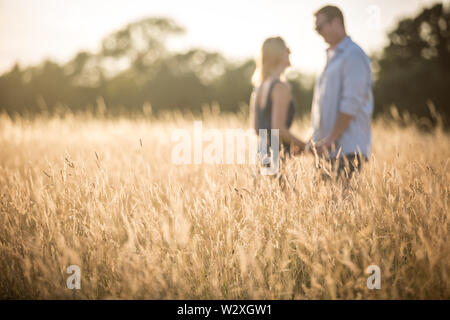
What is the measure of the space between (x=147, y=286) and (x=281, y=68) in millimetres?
1885

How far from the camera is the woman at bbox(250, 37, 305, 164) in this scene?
7.78ft

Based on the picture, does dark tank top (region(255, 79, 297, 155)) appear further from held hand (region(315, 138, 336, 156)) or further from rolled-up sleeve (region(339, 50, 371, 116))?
rolled-up sleeve (region(339, 50, 371, 116))

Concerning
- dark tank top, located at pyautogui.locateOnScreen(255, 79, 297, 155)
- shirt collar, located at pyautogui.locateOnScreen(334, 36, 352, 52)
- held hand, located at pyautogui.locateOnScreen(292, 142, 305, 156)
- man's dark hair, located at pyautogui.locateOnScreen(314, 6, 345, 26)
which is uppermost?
man's dark hair, located at pyautogui.locateOnScreen(314, 6, 345, 26)

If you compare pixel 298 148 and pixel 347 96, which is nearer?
pixel 347 96

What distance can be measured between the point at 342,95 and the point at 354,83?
127 millimetres

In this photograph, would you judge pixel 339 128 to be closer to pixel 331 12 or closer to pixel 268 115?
pixel 268 115

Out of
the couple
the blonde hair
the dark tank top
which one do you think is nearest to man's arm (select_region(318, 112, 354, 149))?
the couple

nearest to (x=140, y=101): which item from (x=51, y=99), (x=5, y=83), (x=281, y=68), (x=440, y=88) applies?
(x=51, y=99)

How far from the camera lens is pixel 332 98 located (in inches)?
92.2

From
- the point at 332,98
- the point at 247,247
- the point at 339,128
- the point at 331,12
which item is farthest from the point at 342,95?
the point at 247,247

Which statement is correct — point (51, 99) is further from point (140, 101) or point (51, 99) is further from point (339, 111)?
point (339, 111)

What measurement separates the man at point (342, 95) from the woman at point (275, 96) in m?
0.24

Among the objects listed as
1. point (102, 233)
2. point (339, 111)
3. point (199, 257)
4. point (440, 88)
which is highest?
point (440, 88)
